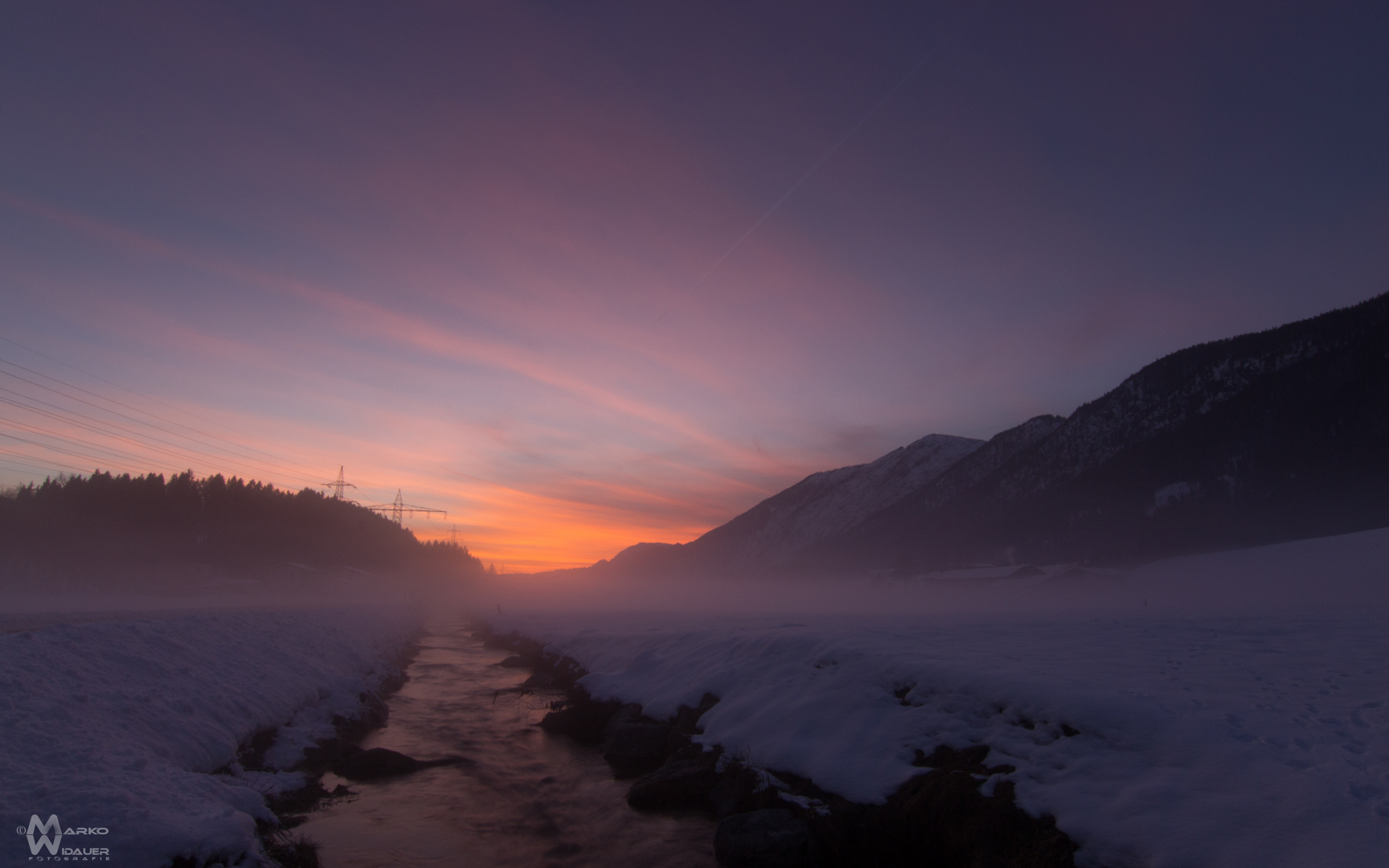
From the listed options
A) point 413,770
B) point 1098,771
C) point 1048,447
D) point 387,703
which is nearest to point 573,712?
point 413,770

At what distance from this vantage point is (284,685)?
17.1m

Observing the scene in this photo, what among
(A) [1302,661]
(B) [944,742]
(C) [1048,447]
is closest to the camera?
(B) [944,742]

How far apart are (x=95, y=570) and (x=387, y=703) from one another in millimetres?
83733

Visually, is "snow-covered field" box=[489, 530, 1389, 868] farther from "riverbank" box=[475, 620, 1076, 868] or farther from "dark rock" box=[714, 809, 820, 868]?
"dark rock" box=[714, 809, 820, 868]

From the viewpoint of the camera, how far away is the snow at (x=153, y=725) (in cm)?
750

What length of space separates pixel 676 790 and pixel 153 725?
9.91 m

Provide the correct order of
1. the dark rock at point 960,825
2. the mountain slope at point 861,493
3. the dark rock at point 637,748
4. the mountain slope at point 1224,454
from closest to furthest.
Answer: the dark rock at point 960,825, the dark rock at point 637,748, the mountain slope at point 1224,454, the mountain slope at point 861,493

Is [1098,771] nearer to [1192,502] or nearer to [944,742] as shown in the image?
[944,742]

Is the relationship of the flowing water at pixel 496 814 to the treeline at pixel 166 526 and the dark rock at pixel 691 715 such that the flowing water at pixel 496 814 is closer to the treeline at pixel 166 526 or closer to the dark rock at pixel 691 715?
the dark rock at pixel 691 715

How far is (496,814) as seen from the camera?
12320 mm

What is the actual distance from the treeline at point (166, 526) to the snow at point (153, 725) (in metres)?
80.9

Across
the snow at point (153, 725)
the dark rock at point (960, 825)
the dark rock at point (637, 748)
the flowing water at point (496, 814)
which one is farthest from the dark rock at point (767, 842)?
the snow at point (153, 725)

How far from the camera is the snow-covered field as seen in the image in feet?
23.5

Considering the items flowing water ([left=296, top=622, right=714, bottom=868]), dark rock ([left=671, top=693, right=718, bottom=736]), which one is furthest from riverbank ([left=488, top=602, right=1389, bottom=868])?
flowing water ([left=296, top=622, right=714, bottom=868])
